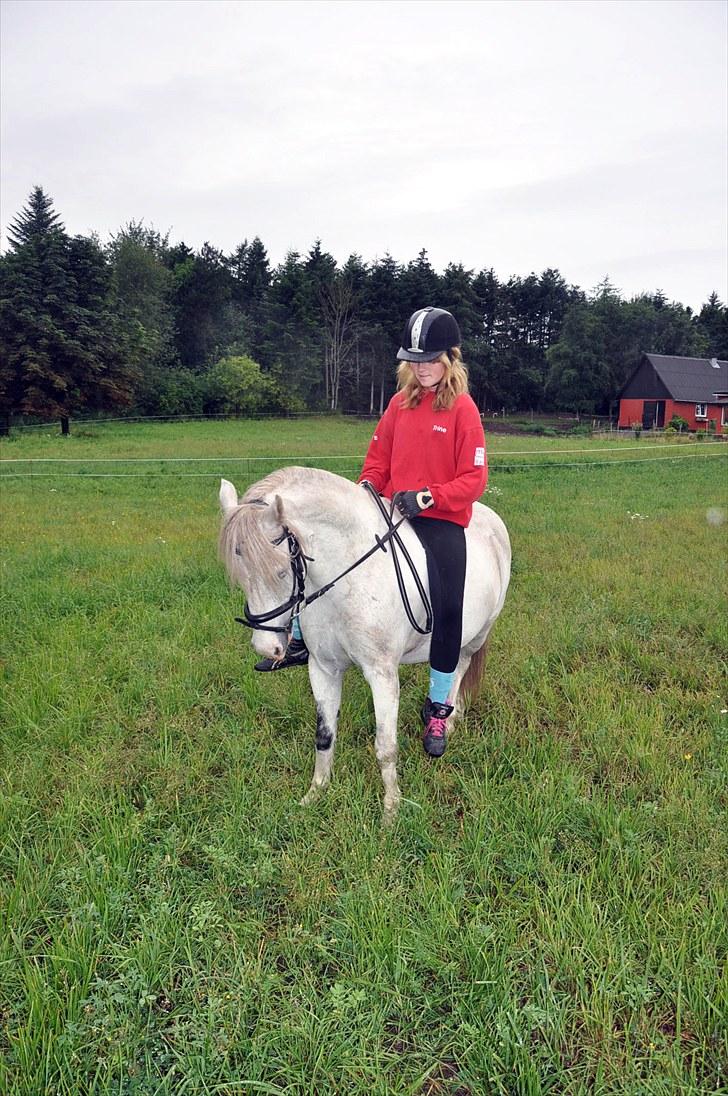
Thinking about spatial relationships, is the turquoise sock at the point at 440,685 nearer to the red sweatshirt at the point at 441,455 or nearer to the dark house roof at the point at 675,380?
the red sweatshirt at the point at 441,455

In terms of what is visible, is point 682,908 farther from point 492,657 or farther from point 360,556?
point 492,657

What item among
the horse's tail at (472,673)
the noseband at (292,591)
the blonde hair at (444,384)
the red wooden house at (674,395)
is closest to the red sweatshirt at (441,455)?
the blonde hair at (444,384)

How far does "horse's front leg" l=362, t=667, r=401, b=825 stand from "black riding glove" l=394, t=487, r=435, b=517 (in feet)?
3.12

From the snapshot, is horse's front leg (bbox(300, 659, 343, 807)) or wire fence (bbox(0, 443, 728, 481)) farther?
wire fence (bbox(0, 443, 728, 481))

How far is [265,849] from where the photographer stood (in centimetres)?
338

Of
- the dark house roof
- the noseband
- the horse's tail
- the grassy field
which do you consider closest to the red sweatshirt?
the noseband

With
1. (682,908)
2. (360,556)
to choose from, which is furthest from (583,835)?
(360,556)

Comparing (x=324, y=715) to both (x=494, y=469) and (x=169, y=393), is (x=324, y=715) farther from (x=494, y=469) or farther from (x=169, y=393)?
(x=169, y=393)

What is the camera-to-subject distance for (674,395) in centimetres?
5034

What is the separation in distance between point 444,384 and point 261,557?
5.34 ft

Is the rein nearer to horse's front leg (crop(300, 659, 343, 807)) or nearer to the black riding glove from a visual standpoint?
the black riding glove

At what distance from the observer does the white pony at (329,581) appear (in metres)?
3.11

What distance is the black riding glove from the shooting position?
12.1 ft

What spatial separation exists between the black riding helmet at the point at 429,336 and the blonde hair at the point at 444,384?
2.2 inches
